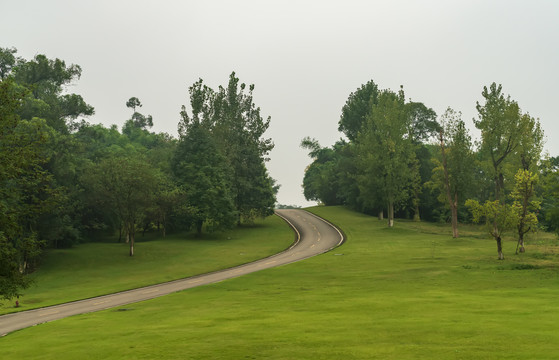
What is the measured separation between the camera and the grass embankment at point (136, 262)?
42244 mm

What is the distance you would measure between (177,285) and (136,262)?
18369 mm

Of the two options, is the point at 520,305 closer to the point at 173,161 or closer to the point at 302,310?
the point at 302,310

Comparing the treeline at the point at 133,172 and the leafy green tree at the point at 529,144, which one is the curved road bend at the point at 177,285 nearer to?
the treeline at the point at 133,172

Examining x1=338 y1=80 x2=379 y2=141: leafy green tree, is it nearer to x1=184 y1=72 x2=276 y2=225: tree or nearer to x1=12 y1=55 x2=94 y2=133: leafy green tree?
x1=184 y1=72 x2=276 y2=225: tree

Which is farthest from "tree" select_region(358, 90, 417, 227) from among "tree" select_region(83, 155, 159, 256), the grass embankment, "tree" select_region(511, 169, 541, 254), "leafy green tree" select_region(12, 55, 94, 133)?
"leafy green tree" select_region(12, 55, 94, 133)

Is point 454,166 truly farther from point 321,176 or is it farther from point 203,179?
point 321,176

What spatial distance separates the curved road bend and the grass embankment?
212cm

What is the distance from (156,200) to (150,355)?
5576cm

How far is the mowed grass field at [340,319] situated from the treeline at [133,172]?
73.4 feet

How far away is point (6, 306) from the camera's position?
1414 inches

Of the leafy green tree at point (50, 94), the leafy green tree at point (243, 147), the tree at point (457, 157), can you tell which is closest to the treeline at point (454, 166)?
the tree at point (457, 157)

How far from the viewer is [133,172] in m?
60.2

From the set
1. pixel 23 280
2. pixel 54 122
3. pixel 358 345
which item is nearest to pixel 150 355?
pixel 358 345

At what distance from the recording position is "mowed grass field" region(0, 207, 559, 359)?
1477cm
